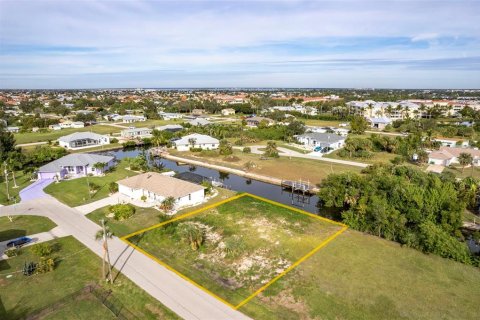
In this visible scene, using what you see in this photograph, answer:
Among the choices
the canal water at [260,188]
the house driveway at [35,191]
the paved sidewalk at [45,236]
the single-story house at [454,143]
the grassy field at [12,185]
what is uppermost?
the single-story house at [454,143]

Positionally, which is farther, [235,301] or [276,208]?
[276,208]

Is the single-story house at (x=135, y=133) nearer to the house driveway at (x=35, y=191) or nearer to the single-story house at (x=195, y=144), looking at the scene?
the single-story house at (x=195, y=144)

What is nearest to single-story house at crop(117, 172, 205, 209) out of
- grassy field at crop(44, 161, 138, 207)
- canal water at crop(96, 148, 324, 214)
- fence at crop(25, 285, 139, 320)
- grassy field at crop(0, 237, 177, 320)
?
grassy field at crop(44, 161, 138, 207)

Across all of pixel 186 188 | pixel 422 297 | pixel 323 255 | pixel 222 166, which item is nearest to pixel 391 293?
pixel 422 297

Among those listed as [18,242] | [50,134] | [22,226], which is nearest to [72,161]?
Result: [22,226]

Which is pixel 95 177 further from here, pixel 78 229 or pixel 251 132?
pixel 251 132

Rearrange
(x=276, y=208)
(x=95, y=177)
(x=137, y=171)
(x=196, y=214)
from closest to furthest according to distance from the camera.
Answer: (x=196, y=214) → (x=276, y=208) → (x=95, y=177) → (x=137, y=171)

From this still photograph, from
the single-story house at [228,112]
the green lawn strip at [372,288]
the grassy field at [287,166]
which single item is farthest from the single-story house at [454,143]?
the single-story house at [228,112]
